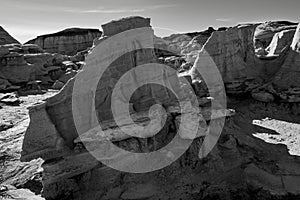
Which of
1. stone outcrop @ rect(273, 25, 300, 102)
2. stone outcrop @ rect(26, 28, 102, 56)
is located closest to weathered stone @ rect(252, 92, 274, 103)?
A: stone outcrop @ rect(273, 25, 300, 102)

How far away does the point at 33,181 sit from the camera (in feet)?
28.7

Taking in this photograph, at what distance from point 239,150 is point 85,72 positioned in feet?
23.7

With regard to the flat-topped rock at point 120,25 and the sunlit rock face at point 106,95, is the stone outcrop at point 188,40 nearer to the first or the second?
the flat-topped rock at point 120,25

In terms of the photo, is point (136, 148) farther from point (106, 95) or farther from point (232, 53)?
point (232, 53)

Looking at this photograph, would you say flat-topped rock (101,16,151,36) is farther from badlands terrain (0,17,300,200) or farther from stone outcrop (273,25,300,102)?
stone outcrop (273,25,300,102)

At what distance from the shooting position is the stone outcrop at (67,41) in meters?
49.1

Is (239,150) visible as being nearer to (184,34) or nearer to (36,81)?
(36,81)

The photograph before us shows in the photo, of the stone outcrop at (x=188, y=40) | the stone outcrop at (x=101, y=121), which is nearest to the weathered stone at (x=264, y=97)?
the stone outcrop at (x=101, y=121)

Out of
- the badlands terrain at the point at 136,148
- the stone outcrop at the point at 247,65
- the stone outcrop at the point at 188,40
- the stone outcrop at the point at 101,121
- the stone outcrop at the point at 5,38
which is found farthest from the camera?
the stone outcrop at the point at 188,40

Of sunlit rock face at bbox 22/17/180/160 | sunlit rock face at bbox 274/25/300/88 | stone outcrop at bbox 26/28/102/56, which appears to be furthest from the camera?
stone outcrop at bbox 26/28/102/56

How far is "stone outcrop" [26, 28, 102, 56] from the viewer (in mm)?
49094

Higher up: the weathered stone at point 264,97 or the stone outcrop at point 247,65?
the stone outcrop at point 247,65

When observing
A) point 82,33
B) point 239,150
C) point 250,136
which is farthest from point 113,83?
point 82,33

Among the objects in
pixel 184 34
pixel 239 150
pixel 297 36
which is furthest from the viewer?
pixel 184 34
